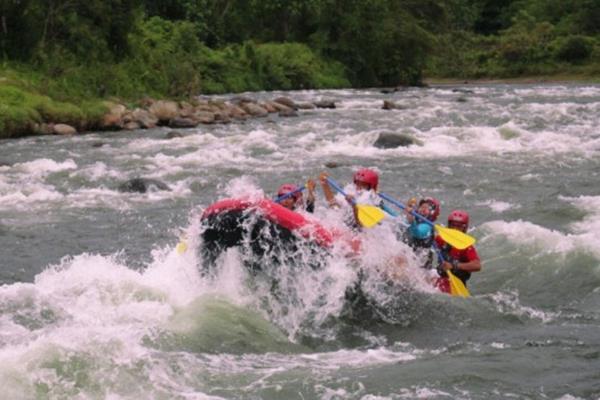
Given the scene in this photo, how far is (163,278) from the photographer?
26.7 ft

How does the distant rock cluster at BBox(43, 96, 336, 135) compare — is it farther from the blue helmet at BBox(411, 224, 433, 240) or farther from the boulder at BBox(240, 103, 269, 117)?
the blue helmet at BBox(411, 224, 433, 240)

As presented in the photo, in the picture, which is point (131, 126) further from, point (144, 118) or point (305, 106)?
point (305, 106)

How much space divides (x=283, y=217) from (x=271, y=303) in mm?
785

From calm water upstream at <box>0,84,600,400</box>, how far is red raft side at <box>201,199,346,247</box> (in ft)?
0.75

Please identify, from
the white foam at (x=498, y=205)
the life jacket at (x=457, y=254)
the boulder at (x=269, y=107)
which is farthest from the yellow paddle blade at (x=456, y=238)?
the boulder at (x=269, y=107)

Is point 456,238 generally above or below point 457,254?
above

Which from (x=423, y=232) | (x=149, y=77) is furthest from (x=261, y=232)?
(x=149, y=77)

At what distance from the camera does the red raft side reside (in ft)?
24.6

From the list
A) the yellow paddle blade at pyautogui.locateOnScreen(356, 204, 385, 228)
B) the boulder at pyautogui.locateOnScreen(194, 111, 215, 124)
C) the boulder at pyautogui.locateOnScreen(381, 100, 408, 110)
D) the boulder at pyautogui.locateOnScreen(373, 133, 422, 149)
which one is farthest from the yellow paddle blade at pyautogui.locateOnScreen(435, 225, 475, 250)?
the boulder at pyautogui.locateOnScreen(381, 100, 408, 110)

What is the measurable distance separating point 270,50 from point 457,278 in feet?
115

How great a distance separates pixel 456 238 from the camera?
Answer: 8047 mm

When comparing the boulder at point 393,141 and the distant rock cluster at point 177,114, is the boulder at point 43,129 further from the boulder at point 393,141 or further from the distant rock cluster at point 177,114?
the boulder at point 393,141

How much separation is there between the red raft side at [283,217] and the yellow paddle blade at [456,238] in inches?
43.2

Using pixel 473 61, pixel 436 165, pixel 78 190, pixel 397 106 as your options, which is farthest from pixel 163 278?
pixel 473 61
